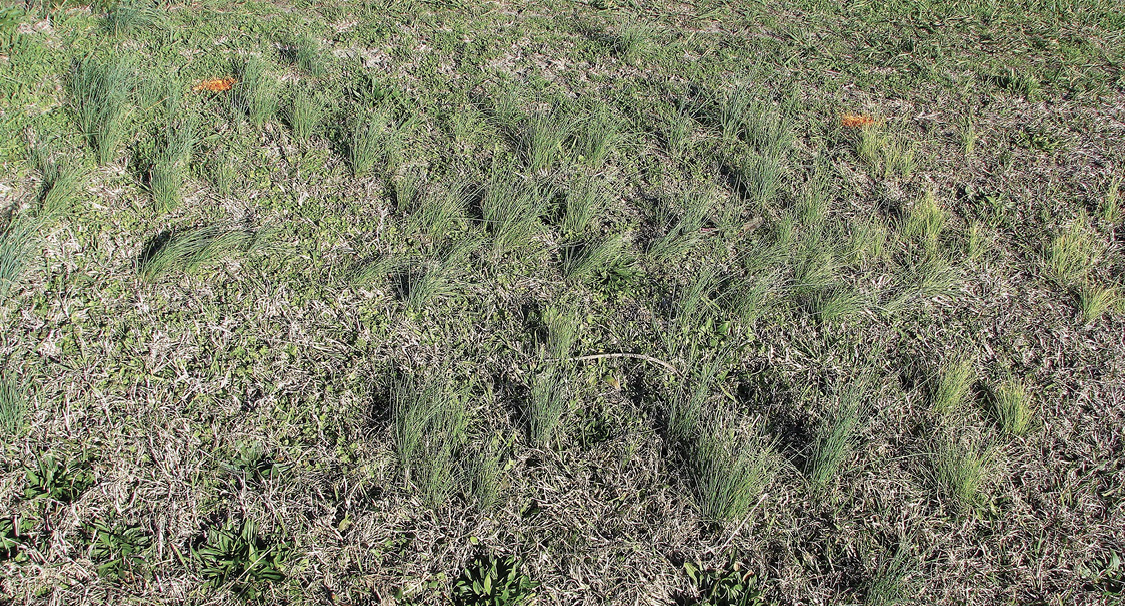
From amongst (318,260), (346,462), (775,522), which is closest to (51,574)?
(346,462)

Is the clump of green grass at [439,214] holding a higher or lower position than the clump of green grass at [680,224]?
lower

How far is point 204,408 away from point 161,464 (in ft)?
0.72

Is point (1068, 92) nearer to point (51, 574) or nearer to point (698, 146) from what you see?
point (698, 146)

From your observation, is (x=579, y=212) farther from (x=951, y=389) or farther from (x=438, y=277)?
(x=951, y=389)

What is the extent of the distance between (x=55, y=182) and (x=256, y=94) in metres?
0.92

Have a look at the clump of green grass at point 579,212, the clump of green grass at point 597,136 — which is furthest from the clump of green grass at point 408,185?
the clump of green grass at point 597,136

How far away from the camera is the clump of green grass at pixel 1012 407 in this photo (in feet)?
8.65

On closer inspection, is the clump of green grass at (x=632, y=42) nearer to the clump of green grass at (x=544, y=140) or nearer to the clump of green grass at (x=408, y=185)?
the clump of green grass at (x=544, y=140)

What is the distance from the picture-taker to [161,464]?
2.39m

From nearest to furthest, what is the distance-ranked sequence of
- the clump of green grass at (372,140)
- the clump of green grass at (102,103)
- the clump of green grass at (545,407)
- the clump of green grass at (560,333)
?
the clump of green grass at (545,407)
the clump of green grass at (560,333)
the clump of green grass at (102,103)
the clump of green grass at (372,140)

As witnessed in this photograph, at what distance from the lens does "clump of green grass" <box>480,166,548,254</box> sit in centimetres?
322

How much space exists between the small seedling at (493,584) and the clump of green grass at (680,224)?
4.61 feet

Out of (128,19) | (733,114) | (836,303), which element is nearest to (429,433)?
(836,303)

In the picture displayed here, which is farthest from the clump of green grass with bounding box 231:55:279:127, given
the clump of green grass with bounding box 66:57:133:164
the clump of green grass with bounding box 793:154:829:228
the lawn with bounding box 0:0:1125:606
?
the clump of green grass with bounding box 793:154:829:228
